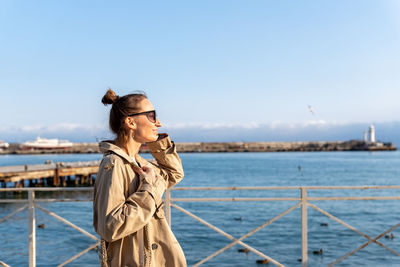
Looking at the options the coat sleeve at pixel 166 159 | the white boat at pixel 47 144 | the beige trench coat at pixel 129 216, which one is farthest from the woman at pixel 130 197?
the white boat at pixel 47 144

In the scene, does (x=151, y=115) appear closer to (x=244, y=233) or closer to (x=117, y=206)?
(x=117, y=206)

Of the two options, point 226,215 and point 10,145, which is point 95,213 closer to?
point 226,215

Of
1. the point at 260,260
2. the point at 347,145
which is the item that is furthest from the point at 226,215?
the point at 347,145

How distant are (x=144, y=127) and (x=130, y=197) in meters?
0.38

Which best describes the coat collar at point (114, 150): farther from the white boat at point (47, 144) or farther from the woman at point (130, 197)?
the white boat at point (47, 144)

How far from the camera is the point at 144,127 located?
2021mm

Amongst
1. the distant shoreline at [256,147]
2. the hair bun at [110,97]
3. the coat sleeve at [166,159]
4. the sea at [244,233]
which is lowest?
the sea at [244,233]

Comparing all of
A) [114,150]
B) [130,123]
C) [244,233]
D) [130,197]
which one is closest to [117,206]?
[130,197]

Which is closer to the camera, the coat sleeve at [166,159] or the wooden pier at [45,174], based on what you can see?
the coat sleeve at [166,159]

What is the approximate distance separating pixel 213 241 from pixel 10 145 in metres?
150

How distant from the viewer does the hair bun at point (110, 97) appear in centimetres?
203

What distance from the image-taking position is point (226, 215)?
77.7 feet

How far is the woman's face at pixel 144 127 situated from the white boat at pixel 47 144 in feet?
458

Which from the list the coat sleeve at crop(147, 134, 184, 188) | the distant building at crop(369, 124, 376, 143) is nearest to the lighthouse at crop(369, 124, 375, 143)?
the distant building at crop(369, 124, 376, 143)
